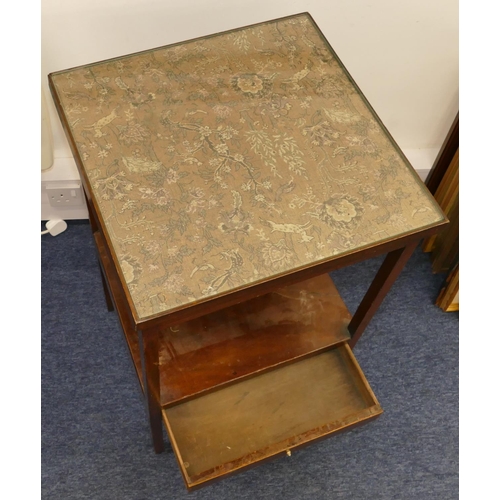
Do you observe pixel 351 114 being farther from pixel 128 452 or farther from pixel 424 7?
pixel 128 452

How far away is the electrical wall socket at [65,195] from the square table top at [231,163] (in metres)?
0.48

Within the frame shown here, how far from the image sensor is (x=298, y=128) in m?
0.83

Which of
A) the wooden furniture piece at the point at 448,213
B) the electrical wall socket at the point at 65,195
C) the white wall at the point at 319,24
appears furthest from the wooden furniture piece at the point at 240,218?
the wooden furniture piece at the point at 448,213

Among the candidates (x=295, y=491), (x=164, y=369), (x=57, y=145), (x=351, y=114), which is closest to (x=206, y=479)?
(x=164, y=369)

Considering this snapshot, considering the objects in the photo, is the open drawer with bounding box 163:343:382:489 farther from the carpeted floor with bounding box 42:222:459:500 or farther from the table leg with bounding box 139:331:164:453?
the carpeted floor with bounding box 42:222:459:500

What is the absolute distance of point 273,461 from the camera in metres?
1.16

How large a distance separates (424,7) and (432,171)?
1.42 ft

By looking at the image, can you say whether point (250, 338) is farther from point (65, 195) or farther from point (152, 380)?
point (65, 195)

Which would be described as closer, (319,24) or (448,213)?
(319,24)

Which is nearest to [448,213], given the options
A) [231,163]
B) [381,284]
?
[381,284]

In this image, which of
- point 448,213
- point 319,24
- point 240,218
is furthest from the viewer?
point 448,213

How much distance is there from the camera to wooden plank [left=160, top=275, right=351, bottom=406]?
97cm

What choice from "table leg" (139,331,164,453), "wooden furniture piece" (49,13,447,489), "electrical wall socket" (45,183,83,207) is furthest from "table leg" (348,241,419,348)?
"electrical wall socket" (45,183,83,207)

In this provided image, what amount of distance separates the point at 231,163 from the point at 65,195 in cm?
68
